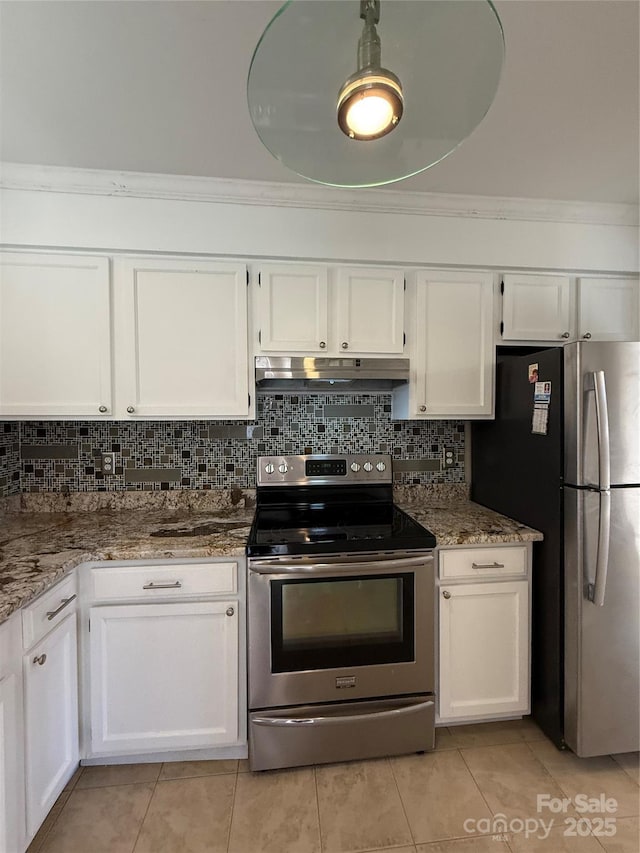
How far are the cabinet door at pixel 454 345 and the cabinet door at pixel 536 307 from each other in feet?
0.34


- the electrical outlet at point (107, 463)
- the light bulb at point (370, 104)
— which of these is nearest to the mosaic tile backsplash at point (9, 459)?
the electrical outlet at point (107, 463)

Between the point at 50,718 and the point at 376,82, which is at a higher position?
the point at 376,82

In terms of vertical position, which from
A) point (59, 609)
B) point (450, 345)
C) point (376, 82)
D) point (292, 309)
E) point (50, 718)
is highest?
point (376, 82)

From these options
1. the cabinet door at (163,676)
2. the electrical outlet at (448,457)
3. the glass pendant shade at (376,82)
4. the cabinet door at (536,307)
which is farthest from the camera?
the electrical outlet at (448,457)

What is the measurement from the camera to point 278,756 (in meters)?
1.57

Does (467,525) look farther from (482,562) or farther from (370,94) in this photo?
(370,94)

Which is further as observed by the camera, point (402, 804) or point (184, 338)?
point (184, 338)

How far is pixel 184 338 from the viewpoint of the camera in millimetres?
1877

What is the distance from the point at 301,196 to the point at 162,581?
5.91 feet

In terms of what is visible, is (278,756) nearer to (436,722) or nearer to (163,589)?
(436,722)

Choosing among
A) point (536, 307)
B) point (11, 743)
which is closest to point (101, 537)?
point (11, 743)

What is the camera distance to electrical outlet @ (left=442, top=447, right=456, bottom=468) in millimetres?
2363

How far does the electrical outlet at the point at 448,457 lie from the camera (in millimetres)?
2363

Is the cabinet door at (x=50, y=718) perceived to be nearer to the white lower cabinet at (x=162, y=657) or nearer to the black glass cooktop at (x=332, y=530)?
the white lower cabinet at (x=162, y=657)
